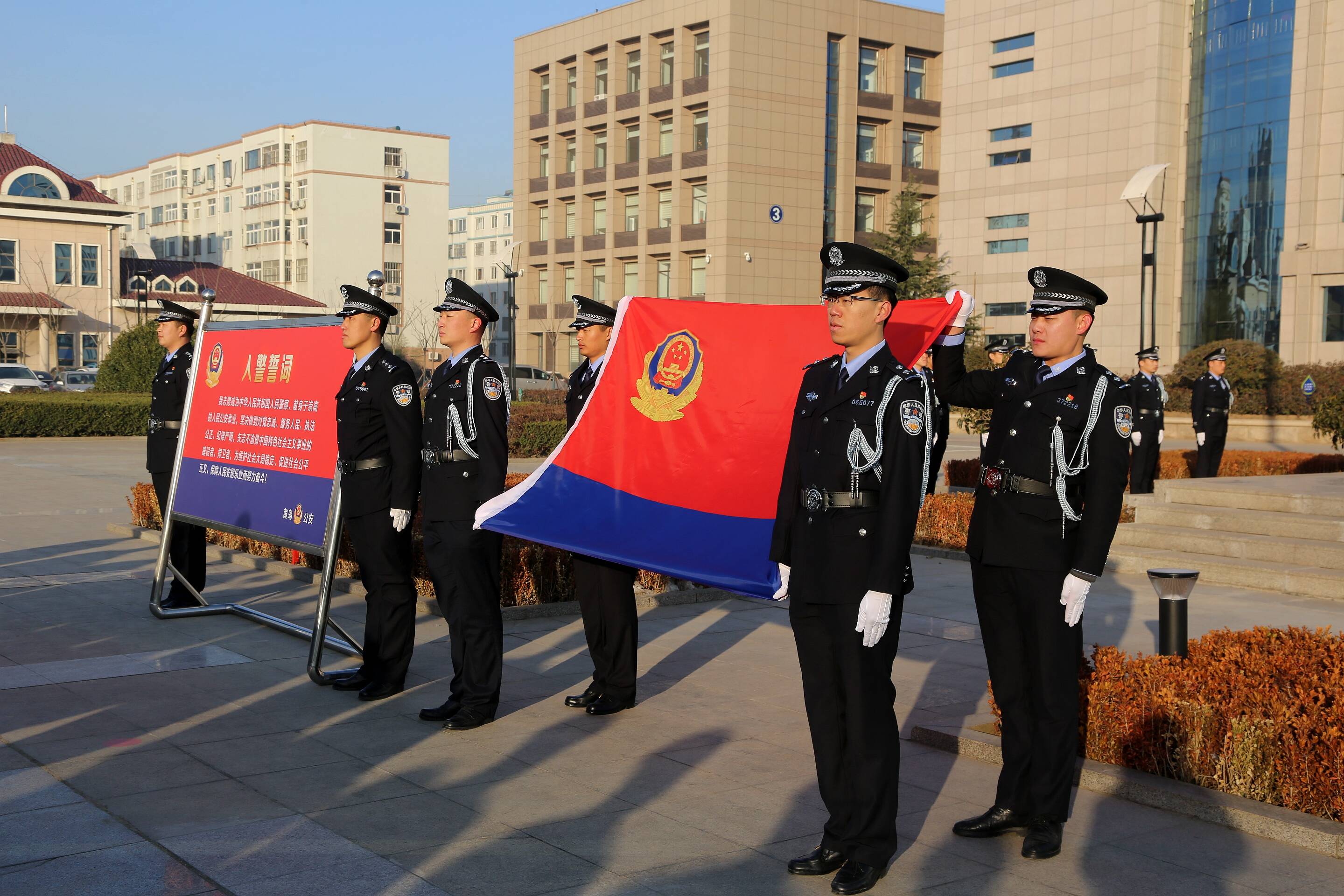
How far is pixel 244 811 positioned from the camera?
5.26 metres

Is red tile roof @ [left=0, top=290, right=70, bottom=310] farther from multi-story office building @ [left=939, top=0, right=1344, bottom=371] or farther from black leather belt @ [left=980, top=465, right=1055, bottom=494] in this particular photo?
black leather belt @ [left=980, top=465, right=1055, bottom=494]

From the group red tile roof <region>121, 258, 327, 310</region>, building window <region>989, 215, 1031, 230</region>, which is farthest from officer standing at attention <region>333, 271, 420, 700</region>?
red tile roof <region>121, 258, 327, 310</region>

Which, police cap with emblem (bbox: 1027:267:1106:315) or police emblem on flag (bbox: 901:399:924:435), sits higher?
police cap with emblem (bbox: 1027:267:1106:315)

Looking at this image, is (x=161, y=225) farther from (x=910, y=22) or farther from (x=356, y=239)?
(x=910, y=22)

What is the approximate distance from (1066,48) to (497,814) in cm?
6417

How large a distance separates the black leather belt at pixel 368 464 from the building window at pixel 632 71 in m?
69.8

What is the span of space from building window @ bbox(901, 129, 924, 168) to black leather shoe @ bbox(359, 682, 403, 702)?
72729 mm

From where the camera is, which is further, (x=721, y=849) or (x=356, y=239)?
(x=356, y=239)

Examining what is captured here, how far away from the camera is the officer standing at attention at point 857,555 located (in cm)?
465

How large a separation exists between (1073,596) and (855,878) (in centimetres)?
140

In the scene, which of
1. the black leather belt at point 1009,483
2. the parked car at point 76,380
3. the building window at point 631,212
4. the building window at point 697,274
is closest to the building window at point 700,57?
the building window at point 631,212

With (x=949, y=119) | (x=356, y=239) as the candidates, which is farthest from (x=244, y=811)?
(x=356, y=239)

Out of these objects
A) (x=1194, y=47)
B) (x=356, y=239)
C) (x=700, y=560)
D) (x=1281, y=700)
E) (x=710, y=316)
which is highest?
(x=1194, y=47)

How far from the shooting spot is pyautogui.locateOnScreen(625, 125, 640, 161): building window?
74.3 metres
